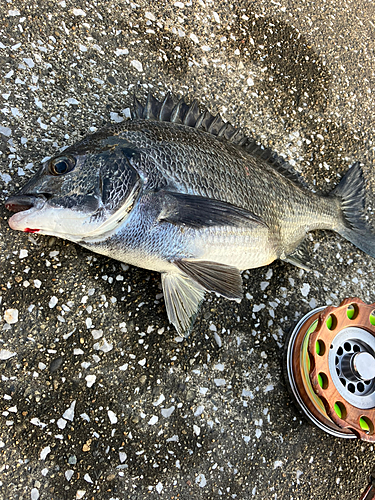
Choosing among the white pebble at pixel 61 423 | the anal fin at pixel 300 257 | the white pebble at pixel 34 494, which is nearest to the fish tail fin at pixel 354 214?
the anal fin at pixel 300 257

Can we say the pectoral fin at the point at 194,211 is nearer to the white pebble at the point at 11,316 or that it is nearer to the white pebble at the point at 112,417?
the white pebble at the point at 11,316

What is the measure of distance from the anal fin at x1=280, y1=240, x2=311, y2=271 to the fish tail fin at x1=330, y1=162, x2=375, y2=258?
1.25ft

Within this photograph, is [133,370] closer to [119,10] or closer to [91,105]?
[91,105]

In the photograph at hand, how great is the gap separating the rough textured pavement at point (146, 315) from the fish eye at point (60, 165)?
425 millimetres

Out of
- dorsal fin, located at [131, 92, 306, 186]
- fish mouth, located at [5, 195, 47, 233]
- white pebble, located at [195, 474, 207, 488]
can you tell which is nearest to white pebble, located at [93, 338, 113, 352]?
fish mouth, located at [5, 195, 47, 233]

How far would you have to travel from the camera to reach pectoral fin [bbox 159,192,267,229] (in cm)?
148

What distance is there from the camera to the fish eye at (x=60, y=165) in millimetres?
1417

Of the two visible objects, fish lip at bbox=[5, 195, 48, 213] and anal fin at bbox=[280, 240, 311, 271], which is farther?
anal fin at bbox=[280, 240, 311, 271]

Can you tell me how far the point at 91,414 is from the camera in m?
1.64

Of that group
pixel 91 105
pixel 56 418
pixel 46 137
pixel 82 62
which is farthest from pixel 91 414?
pixel 82 62

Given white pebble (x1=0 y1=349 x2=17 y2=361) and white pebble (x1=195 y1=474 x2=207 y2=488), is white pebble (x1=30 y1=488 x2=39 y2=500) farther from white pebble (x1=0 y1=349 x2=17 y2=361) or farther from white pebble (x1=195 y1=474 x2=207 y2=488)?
white pebble (x1=195 y1=474 x2=207 y2=488)

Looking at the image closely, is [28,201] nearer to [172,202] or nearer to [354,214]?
[172,202]

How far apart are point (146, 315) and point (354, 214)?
1.54 m

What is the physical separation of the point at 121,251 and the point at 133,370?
64 centimetres
